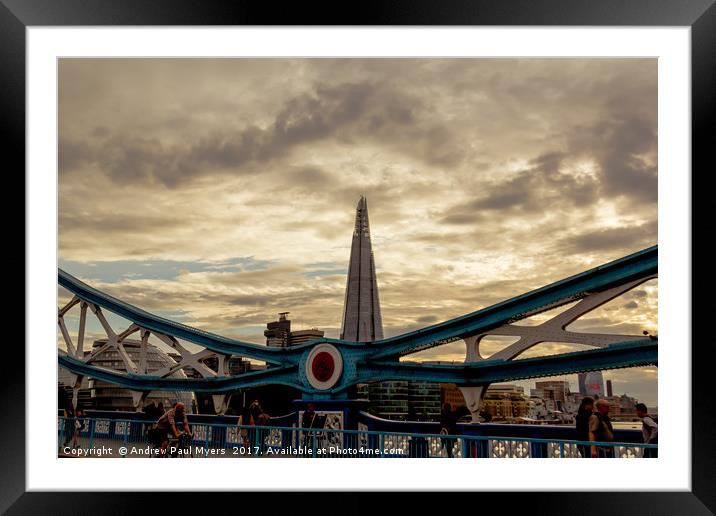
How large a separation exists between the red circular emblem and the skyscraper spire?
0.30 m

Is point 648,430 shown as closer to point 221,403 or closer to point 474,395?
point 474,395

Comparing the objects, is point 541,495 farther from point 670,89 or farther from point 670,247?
point 670,89

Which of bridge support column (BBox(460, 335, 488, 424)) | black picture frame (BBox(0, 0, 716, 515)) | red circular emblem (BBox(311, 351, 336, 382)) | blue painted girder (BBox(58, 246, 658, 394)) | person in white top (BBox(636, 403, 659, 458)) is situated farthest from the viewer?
red circular emblem (BBox(311, 351, 336, 382))

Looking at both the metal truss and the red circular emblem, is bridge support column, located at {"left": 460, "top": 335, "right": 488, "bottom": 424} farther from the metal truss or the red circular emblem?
the red circular emblem

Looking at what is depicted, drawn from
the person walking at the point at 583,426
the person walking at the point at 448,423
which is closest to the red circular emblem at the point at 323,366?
the person walking at the point at 448,423

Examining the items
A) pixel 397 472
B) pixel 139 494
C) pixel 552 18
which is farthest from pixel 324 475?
pixel 552 18

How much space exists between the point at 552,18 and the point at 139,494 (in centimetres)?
287

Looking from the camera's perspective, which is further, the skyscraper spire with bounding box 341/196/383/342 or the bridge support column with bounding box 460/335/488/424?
the skyscraper spire with bounding box 341/196/383/342

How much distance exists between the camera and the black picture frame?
3270mm

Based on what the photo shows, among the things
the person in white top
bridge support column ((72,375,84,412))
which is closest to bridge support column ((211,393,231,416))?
bridge support column ((72,375,84,412))

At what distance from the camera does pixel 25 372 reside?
3.35 m

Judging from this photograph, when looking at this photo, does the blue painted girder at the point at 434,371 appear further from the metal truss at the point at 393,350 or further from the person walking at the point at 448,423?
the person walking at the point at 448,423

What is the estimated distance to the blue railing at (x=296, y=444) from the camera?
613cm

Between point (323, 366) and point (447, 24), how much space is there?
5034 millimetres
